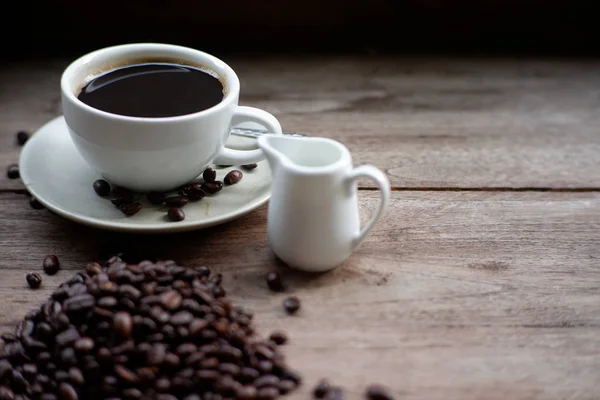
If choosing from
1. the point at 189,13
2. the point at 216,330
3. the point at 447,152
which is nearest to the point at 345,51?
the point at 189,13

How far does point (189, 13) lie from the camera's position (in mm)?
1969

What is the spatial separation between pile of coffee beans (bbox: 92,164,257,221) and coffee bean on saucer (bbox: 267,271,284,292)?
19 cm

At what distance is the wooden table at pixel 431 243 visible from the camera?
40.4 inches

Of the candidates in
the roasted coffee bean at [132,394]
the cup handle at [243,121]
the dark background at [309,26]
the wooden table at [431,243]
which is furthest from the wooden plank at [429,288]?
the dark background at [309,26]

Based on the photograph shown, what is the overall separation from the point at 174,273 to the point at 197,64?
1.52 feet

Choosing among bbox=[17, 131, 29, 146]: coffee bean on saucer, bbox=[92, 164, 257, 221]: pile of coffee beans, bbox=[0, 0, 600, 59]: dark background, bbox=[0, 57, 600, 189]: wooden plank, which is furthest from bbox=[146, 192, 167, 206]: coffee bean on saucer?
bbox=[0, 0, 600, 59]: dark background

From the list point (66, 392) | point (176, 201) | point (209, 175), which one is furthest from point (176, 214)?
point (66, 392)

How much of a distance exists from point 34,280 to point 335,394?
537 millimetres

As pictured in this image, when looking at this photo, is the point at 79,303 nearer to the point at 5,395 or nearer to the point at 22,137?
the point at 5,395

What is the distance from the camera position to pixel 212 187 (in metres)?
1.28

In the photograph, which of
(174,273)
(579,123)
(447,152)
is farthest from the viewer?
(579,123)

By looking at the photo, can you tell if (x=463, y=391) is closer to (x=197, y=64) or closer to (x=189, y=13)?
(x=197, y=64)

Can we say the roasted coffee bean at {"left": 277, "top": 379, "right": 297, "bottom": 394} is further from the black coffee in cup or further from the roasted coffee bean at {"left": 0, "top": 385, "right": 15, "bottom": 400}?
the black coffee in cup

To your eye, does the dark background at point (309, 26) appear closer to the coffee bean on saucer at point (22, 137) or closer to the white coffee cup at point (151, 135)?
the coffee bean on saucer at point (22, 137)
